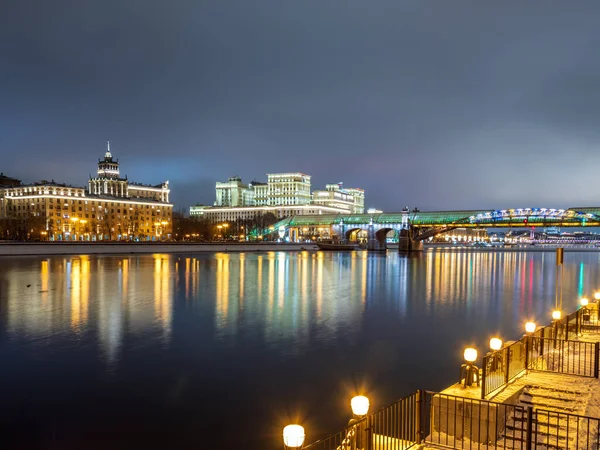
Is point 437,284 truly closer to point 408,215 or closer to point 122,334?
point 122,334

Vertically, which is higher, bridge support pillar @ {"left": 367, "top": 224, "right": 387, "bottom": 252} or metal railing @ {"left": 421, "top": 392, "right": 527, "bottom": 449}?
metal railing @ {"left": 421, "top": 392, "right": 527, "bottom": 449}

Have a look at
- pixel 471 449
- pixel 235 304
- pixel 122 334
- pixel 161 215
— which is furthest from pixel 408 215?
pixel 471 449

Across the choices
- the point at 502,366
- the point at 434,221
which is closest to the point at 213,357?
the point at 502,366

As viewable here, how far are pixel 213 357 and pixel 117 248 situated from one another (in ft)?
271

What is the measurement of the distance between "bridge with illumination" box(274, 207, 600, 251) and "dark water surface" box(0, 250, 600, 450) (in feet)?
281

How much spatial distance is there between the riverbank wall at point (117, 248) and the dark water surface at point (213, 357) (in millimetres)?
48999

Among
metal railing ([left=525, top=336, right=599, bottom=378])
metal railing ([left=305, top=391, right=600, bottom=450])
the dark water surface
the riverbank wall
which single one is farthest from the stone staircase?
the riverbank wall

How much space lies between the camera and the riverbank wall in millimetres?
77938

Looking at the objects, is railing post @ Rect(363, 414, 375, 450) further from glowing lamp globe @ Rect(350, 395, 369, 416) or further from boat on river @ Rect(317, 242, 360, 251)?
boat on river @ Rect(317, 242, 360, 251)

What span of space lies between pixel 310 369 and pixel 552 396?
6.90 m

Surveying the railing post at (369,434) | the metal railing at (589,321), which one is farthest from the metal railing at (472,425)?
the metal railing at (589,321)

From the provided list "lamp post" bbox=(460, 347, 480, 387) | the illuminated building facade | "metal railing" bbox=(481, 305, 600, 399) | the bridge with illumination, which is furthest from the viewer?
the illuminated building facade

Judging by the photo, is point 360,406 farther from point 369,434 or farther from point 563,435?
point 563,435

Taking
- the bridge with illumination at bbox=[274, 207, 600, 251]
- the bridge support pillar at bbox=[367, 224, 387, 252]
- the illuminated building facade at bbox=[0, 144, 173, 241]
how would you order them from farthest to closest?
the illuminated building facade at bbox=[0, 144, 173, 241] < the bridge support pillar at bbox=[367, 224, 387, 252] < the bridge with illumination at bbox=[274, 207, 600, 251]
